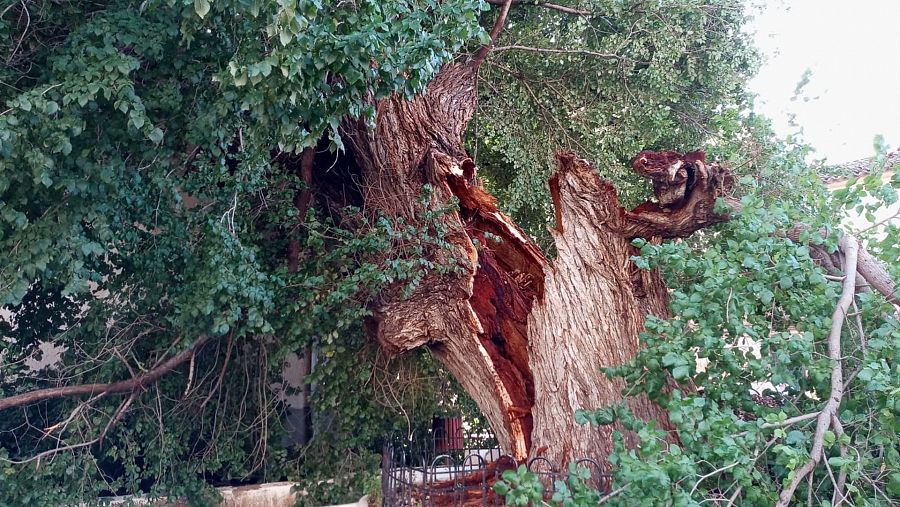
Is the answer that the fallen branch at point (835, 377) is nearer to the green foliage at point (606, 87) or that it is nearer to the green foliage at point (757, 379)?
the green foliage at point (757, 379)

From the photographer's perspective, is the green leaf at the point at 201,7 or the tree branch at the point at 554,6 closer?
the green leaf at the point at 201,7

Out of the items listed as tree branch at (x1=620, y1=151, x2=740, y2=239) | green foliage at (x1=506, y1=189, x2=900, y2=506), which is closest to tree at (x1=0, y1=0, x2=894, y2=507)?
tree branch at (x1=620, y1=151, x2=740, y2=239)

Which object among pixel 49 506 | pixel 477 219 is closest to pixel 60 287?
pixel 49 506

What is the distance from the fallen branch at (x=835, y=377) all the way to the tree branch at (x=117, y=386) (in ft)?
15.0

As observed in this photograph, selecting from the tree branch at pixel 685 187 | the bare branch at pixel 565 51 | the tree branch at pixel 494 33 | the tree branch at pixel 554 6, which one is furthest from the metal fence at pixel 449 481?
the tree branch at pixel 554 6

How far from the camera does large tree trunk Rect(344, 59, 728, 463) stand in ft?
14.6

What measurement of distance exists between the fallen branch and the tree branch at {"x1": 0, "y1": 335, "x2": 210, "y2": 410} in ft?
15.0

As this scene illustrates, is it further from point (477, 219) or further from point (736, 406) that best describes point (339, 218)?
point (736, 406)

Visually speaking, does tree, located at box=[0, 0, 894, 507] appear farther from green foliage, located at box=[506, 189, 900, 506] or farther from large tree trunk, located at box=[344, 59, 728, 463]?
green foliage, located at box=[506, 189, 900, 506]

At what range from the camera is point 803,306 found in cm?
346

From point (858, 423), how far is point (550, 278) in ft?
7.33

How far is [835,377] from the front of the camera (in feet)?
10.7

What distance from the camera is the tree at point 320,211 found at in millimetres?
4016

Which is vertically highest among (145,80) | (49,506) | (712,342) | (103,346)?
(145,80)
